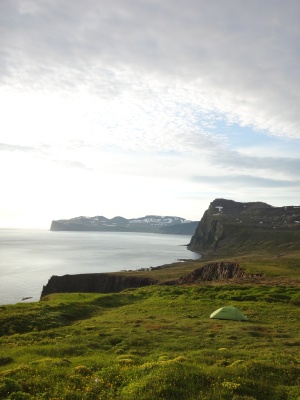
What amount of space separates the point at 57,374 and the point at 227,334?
17.3 m

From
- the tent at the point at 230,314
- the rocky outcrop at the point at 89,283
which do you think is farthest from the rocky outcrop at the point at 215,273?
the tent at the point at 230,314

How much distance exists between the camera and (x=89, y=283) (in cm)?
10719

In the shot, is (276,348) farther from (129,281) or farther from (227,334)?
(129,281)

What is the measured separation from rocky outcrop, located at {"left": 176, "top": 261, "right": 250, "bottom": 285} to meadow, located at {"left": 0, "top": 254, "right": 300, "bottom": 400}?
31719mm

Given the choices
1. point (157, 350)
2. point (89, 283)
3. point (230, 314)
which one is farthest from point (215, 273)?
point (157, 350)

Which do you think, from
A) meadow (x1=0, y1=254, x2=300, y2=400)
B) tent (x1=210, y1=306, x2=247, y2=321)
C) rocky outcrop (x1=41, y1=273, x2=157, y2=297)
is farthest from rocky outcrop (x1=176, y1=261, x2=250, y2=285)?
tent (x1=210, y1=306, x2=247, y2=321)

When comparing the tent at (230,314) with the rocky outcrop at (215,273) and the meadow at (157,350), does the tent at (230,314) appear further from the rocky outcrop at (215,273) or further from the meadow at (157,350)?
the rocky outcrop at (215,273)

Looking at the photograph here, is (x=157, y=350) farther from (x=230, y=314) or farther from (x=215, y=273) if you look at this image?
(x=215, y=273)

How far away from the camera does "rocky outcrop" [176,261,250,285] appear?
8584cm

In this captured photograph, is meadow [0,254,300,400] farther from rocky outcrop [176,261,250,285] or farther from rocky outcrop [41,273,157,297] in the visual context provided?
rocky outcrop [41,273,157,297]

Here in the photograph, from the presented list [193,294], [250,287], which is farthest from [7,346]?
[250,287]

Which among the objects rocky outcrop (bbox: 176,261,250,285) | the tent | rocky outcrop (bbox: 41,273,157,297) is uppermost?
the tent

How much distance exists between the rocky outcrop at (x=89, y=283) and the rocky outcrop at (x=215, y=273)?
56.6 ft

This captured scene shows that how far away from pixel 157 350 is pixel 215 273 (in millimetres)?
69266
